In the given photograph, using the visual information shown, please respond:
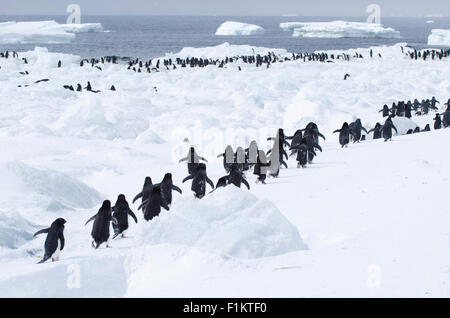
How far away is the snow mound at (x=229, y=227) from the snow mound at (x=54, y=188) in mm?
3768

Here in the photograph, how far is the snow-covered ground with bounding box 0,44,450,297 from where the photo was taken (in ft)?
16.8

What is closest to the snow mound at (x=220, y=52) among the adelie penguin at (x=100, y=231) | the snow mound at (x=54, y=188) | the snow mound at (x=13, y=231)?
the snow mound at (x=54, y=188)

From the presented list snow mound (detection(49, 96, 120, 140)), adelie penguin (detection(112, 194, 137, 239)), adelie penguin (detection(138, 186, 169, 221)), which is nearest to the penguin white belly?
adelie penguin (detection(112, 194, 137, 239))

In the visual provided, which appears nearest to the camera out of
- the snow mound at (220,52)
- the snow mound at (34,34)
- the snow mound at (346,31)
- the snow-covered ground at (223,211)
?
the snow-covered ground at (223,211)

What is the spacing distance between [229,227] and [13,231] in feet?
10.9

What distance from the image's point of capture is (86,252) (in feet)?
23.6

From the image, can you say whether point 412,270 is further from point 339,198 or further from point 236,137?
point 236,137

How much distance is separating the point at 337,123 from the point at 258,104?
5.56m

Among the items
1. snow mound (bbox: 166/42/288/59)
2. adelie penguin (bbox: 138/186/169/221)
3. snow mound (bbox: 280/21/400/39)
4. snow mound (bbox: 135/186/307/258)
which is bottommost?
adelie penguin (bbox: 138/186/169/221)

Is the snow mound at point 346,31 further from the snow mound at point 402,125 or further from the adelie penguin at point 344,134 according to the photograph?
the adelie penguin at point 344,134

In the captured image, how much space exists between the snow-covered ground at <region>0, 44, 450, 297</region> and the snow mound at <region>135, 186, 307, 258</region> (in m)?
0.01

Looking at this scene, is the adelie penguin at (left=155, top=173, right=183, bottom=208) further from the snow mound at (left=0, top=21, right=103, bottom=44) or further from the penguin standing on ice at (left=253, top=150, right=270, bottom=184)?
the snow mound at (left=0, top=21, right=103, bottom=44)

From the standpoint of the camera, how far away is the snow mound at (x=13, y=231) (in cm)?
774
